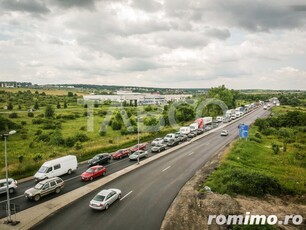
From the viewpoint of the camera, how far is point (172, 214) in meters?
21.8

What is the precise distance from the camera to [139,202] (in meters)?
24.7

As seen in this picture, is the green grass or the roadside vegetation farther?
the roadside vegetation

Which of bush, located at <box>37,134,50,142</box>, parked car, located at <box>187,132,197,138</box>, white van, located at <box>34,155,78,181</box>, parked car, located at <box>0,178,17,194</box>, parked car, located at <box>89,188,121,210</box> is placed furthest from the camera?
parked car, located at <box>187,132,197,138</box>

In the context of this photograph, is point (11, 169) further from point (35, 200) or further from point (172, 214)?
point (172, 214)

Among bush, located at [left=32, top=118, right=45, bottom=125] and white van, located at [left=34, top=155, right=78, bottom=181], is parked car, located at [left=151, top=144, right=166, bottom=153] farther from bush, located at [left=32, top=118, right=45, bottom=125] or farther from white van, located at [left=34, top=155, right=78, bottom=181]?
bush, located at [left=32, top=118, right=45, bottom=125]

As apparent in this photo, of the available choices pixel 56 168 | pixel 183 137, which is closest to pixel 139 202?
pixel 56 168

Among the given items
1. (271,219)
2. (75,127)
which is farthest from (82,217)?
(75,127)

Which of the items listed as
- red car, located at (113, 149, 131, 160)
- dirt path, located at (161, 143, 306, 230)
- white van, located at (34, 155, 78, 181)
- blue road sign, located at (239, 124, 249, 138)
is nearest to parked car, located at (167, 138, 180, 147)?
red car, located at (113, 149, 131, 160)

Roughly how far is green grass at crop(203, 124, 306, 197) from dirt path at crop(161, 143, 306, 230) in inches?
50.3

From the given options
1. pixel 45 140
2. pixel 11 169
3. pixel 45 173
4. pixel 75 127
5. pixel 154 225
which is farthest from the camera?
pixel 75 127

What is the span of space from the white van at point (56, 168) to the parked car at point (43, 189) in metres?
4.38

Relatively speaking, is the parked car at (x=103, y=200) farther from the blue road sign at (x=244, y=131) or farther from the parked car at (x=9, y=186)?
the blue road sign at (x=244, y=131)

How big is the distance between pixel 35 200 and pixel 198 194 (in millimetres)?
16777

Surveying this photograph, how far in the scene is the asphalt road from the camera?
2062 cm
